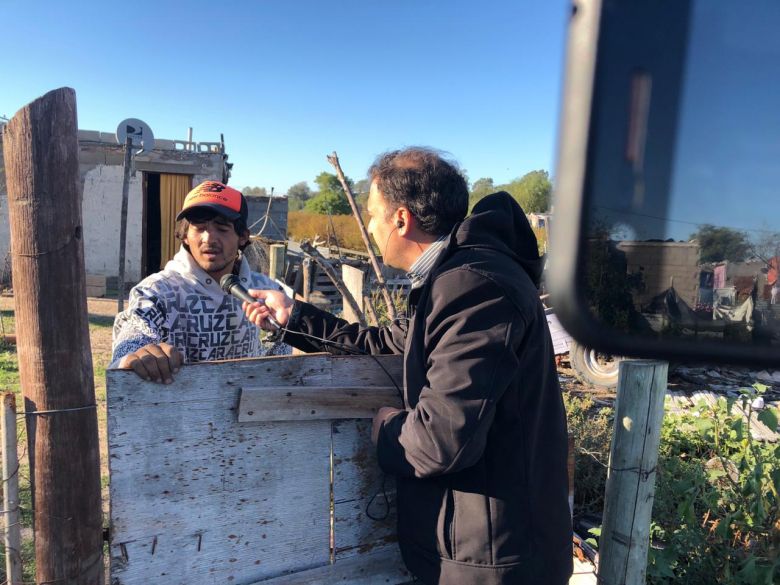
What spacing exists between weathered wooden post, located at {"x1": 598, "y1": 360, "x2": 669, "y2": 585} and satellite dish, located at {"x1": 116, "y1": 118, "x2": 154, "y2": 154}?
823 cm

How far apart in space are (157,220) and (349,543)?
15815 millimetres

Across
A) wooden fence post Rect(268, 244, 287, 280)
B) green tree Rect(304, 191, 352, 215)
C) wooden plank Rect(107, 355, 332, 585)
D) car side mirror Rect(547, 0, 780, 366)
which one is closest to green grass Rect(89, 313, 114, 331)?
wooden fence post Rect(268, 244, 287, 280)

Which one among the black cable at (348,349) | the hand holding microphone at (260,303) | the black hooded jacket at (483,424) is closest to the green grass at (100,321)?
the hand holding microphone at (260,303)

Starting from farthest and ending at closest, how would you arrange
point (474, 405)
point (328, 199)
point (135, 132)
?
point (328, 199)
point (135, 132)
point (474, 405)

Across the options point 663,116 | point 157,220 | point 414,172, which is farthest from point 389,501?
point 157,220

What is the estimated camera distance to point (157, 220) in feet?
53.1

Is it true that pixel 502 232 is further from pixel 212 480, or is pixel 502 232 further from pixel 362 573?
pixel 362 573

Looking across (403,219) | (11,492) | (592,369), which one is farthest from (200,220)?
(592,369)

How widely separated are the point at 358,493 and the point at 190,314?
989mm

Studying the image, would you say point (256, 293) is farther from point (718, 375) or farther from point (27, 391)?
point (718, 375)

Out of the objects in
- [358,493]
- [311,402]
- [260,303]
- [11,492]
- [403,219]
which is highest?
[403,219]

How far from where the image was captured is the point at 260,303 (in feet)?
7.17

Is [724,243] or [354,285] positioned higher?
[724,243]

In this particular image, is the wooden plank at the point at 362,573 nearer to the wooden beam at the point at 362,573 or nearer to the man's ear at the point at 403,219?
the wooden beam at the point at 362,573
